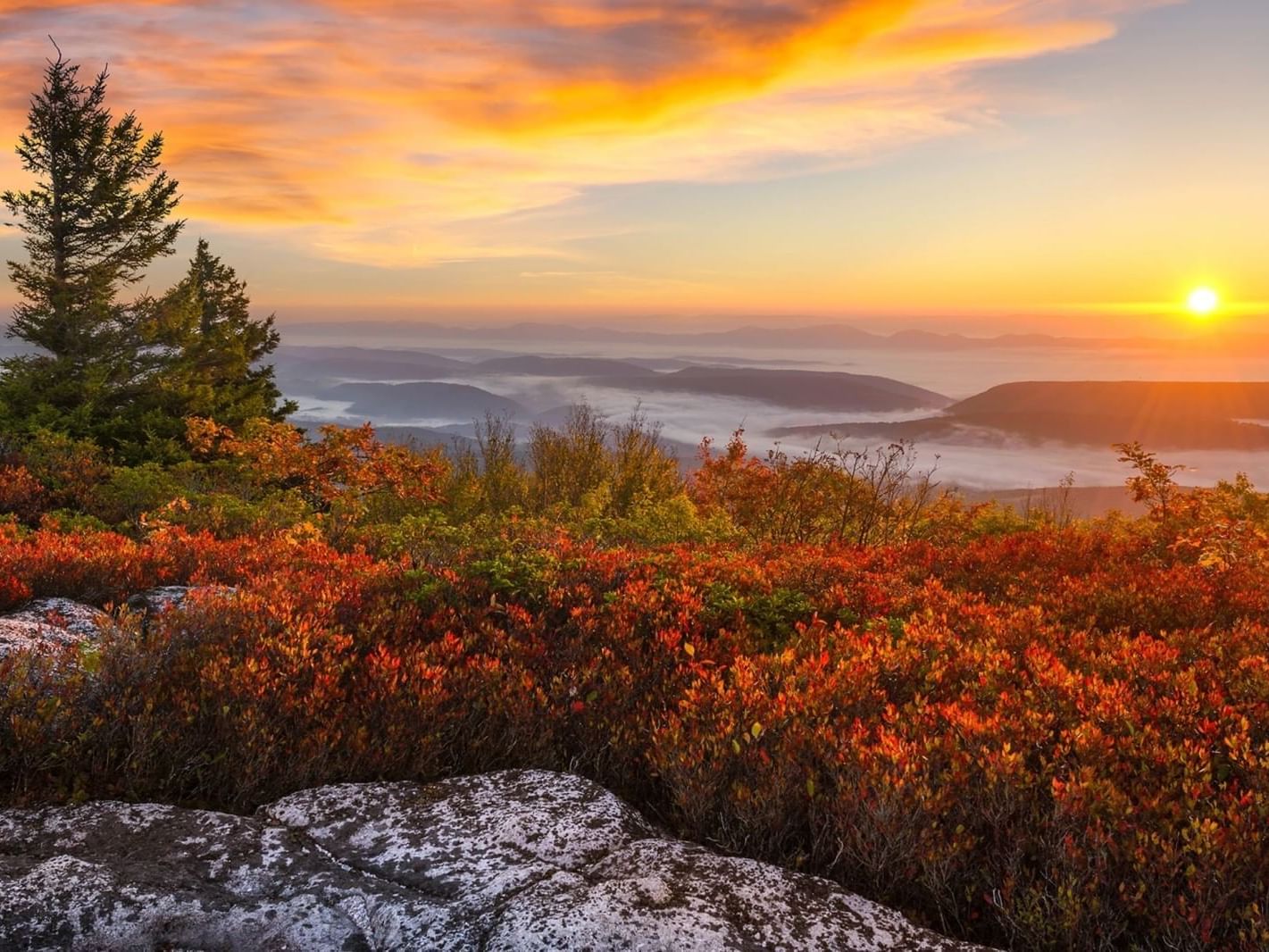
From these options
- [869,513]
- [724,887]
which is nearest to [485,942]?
[724,887]

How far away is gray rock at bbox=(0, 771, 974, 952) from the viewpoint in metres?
2.88

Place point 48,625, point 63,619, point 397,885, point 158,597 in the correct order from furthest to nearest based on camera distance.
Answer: point 158,597 < point 63,619 < point 48,625 < point 397,885

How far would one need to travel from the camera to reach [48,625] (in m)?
5.83

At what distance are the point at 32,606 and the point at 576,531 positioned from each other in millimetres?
6794

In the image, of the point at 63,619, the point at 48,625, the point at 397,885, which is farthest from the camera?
the point at 63,619

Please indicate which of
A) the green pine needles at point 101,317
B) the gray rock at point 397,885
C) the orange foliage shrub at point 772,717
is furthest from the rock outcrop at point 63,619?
the green pine needles at point 101,317

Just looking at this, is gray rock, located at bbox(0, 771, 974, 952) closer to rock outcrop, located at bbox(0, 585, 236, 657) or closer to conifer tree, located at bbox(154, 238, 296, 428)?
rock outcrop, located at bbox(0, 585, 236, 657)

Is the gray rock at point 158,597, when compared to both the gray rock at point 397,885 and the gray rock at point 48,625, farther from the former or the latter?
the gray rock at point 397,885

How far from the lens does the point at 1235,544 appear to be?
27.3ft

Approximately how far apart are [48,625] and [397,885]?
439 centimetres

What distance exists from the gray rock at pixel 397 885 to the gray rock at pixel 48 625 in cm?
→ 198

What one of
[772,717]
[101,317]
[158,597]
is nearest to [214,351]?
[101,317]

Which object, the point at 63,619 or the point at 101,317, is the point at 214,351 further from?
the point at 63,619

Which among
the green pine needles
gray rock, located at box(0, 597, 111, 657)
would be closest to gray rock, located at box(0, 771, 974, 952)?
gray rock, located at box(0, 597, 111, 657)
